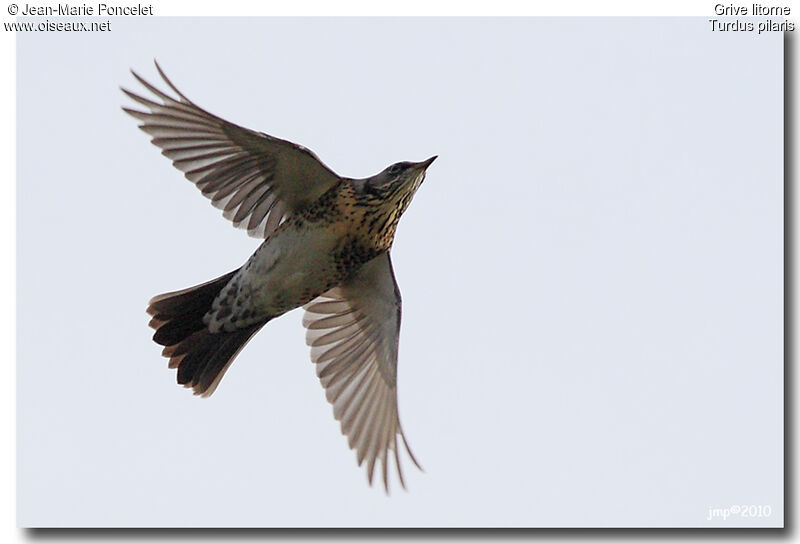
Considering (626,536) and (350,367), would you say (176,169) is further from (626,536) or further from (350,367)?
(626,536)

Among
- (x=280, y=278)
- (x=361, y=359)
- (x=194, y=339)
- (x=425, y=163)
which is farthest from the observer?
(x=361, y=359)

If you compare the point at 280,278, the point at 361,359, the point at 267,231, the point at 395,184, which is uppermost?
the point at 395,184

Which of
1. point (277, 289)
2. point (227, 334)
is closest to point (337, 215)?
point (277, 289)

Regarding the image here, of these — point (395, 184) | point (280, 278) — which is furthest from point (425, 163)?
point (280, 278)

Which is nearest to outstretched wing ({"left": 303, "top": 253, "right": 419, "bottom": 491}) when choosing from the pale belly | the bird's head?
the pale belly

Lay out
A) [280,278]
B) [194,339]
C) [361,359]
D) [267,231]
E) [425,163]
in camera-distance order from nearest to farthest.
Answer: [425,163] < [280,278] < [267,231] < [194,339] < [361,359]

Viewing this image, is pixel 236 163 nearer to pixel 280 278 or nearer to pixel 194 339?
pixel 280 278

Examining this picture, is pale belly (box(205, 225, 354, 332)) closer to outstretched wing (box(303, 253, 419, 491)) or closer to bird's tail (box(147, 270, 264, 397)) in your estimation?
bird's tail (box(147, 270, 264, 397))
